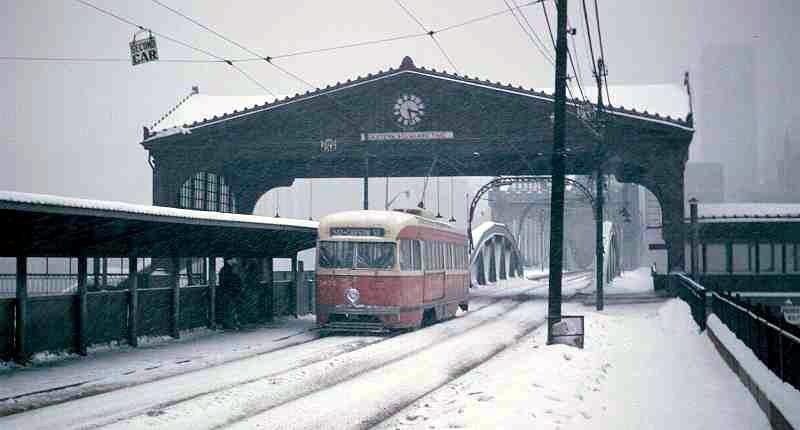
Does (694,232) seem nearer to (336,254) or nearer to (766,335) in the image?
(336,254)

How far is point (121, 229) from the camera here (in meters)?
18.1

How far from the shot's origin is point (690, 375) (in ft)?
47.1

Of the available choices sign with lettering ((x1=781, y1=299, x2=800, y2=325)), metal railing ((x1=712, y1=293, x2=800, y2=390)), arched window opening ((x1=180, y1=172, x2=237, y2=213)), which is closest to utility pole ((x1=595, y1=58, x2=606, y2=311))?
sign with lettering ((x1=781, y1=299, x2=800, y2=325))

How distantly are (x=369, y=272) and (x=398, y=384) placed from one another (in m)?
8.43

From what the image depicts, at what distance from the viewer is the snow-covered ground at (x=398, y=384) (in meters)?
10.6

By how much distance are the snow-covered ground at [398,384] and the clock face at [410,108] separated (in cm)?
1897

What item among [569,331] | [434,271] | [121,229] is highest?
[121,229]

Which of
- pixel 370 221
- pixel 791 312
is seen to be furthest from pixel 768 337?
pixel 791 312

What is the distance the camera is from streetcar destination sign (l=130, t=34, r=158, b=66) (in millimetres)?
20328

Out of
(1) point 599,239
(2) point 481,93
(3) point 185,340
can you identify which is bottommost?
(3) point 185,340

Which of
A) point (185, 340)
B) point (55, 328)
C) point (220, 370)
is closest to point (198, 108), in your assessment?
point (185, 340)

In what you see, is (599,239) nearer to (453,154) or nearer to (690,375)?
(453,154)

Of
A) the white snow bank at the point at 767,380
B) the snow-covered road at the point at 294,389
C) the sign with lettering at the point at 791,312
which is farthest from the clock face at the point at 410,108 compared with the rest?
the white snow bank at the point at 767,380

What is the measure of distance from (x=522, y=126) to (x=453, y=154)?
10.9ft
